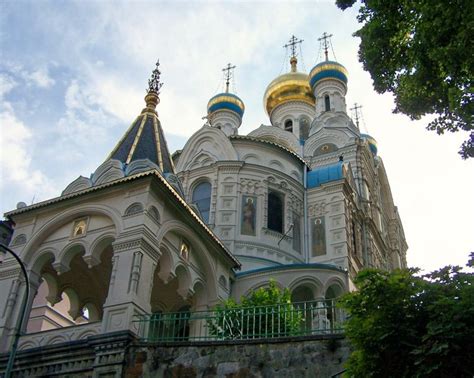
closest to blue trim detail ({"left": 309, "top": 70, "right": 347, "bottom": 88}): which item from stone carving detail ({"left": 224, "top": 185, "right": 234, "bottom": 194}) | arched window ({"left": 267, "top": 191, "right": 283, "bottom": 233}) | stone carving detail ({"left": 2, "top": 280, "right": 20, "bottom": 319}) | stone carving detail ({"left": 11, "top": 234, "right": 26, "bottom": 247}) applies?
arched window ({"left": 267, "top": 191, "right": 283, "bottom": 233})

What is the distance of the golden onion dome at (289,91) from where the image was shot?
3706 cm

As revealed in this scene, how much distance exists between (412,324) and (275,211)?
589 inches

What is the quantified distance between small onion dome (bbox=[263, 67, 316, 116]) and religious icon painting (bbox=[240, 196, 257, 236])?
15.7m

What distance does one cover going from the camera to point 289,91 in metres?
37.2

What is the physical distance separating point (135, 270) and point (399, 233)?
30.2m

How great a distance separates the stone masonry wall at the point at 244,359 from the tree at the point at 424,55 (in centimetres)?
423

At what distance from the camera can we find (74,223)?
15078mm

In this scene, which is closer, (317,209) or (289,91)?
(317,209)

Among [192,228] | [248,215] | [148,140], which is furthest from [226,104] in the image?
[192,228]

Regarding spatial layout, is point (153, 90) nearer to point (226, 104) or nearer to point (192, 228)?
point (192, 228)

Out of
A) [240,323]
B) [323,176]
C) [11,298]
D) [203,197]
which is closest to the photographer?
[240,323]

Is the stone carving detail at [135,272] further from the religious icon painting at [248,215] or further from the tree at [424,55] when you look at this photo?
the religious icon painting at [248,215]

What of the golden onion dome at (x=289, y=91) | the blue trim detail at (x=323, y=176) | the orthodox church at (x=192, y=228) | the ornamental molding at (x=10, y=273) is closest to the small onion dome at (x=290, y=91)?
the golden onion dome at (x=289, y=91)

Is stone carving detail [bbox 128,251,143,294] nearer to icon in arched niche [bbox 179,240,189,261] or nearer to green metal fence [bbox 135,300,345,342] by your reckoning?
green metal fence [bbox 135,300,345,342]
